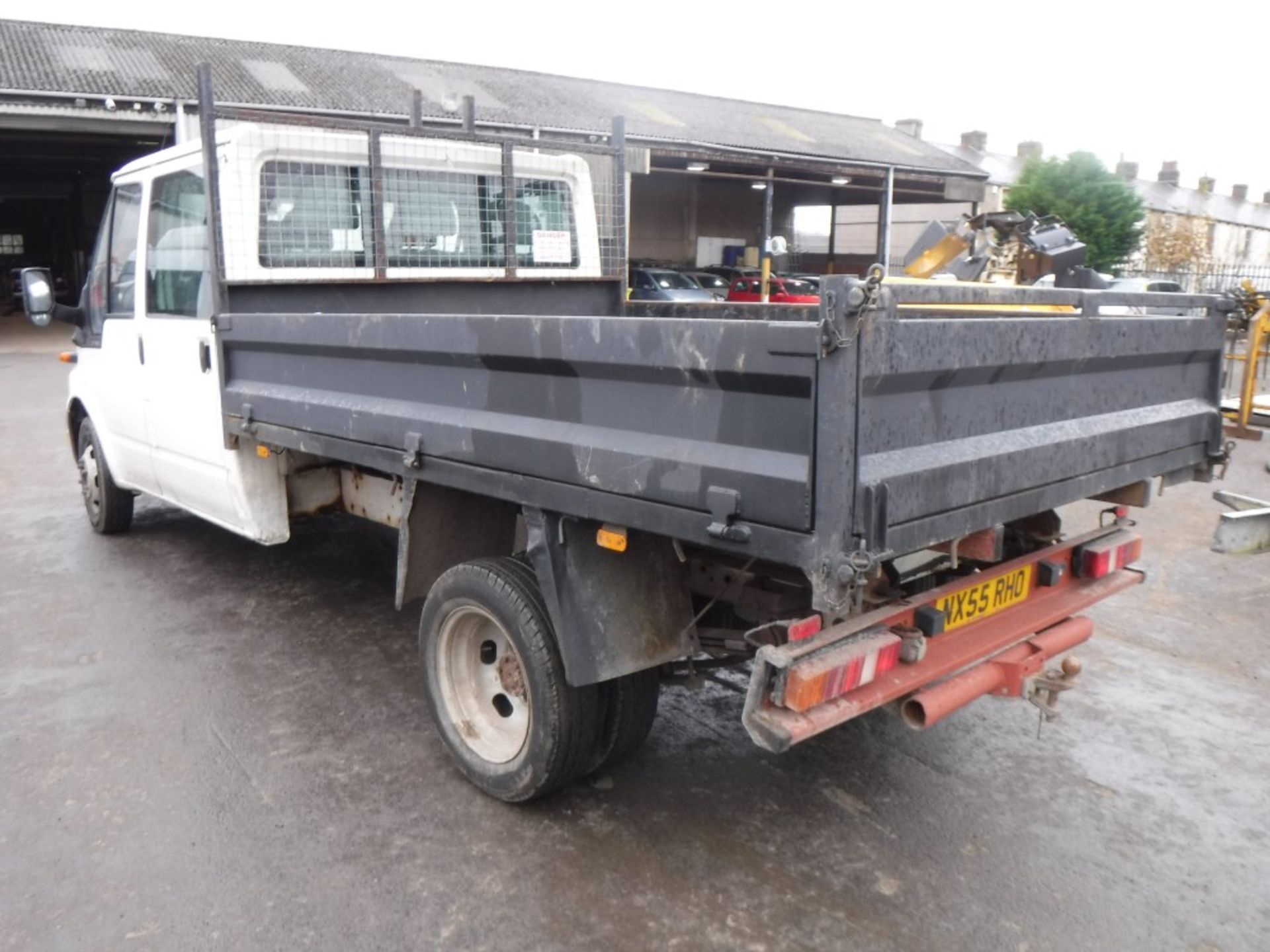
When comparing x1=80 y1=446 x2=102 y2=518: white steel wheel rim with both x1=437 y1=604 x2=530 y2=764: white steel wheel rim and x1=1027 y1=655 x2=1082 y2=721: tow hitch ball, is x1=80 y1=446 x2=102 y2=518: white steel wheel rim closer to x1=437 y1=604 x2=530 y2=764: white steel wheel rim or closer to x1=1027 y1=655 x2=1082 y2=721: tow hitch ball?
x1=437 y1=604 x2=530 y2=764: white steel wheel rim

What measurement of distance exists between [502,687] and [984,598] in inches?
66.1

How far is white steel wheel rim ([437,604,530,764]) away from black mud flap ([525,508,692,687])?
1.73 ft

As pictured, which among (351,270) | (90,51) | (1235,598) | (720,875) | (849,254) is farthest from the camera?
(849,254)

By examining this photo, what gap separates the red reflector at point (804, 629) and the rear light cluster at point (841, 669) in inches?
2.4

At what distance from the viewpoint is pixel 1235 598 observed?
577 centimetres

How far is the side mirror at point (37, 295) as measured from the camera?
18.6ft

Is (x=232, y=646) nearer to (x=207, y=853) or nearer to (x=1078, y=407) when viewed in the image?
(x=207, y=853)

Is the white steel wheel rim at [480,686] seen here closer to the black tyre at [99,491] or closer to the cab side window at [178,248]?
the cab side window at [178,248]

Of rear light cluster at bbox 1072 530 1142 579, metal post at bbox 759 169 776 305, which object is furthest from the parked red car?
rear light cluster at bbox 1072 530 1142 579

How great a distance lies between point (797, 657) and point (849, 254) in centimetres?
3389

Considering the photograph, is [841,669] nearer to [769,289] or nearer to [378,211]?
[378,211]

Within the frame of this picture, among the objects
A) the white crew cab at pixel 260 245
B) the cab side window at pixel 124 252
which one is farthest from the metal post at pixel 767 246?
the cab side window at pixel 124 252

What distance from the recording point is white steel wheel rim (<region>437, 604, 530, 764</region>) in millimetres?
3541

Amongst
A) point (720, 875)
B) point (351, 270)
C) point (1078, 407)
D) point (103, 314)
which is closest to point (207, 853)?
point (720, 875)
